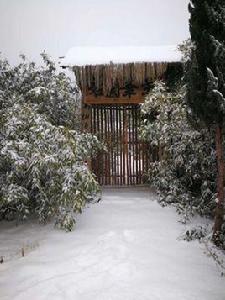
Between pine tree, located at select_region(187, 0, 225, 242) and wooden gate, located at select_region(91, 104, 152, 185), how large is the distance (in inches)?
205

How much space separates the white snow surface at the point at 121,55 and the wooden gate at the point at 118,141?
1480mm

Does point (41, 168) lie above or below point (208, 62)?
below

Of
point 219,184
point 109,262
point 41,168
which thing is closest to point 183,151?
point 219,184

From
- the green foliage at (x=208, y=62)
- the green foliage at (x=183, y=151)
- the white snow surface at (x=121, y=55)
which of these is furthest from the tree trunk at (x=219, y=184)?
the white snow surface at (x=121, y=55)

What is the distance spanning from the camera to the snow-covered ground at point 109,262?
5.25 meters

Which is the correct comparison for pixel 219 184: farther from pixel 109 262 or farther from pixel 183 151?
pixel 109 262

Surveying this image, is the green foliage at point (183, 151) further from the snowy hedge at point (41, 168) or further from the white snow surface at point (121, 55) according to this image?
the white snow surface at point (121, 55)

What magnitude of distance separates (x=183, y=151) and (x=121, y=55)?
3.29 meters

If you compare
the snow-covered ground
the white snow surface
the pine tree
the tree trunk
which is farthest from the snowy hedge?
the pine tree

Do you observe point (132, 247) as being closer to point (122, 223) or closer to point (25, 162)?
point (122, 223)

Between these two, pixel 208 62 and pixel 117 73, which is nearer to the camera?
pixel 208 62

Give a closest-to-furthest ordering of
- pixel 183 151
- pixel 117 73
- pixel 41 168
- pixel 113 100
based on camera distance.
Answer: pixel 41 168
pixel 183 151
pixel 117 73
pixel 113 100

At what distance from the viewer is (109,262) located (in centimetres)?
609

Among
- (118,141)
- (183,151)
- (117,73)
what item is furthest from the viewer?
(118,141)
